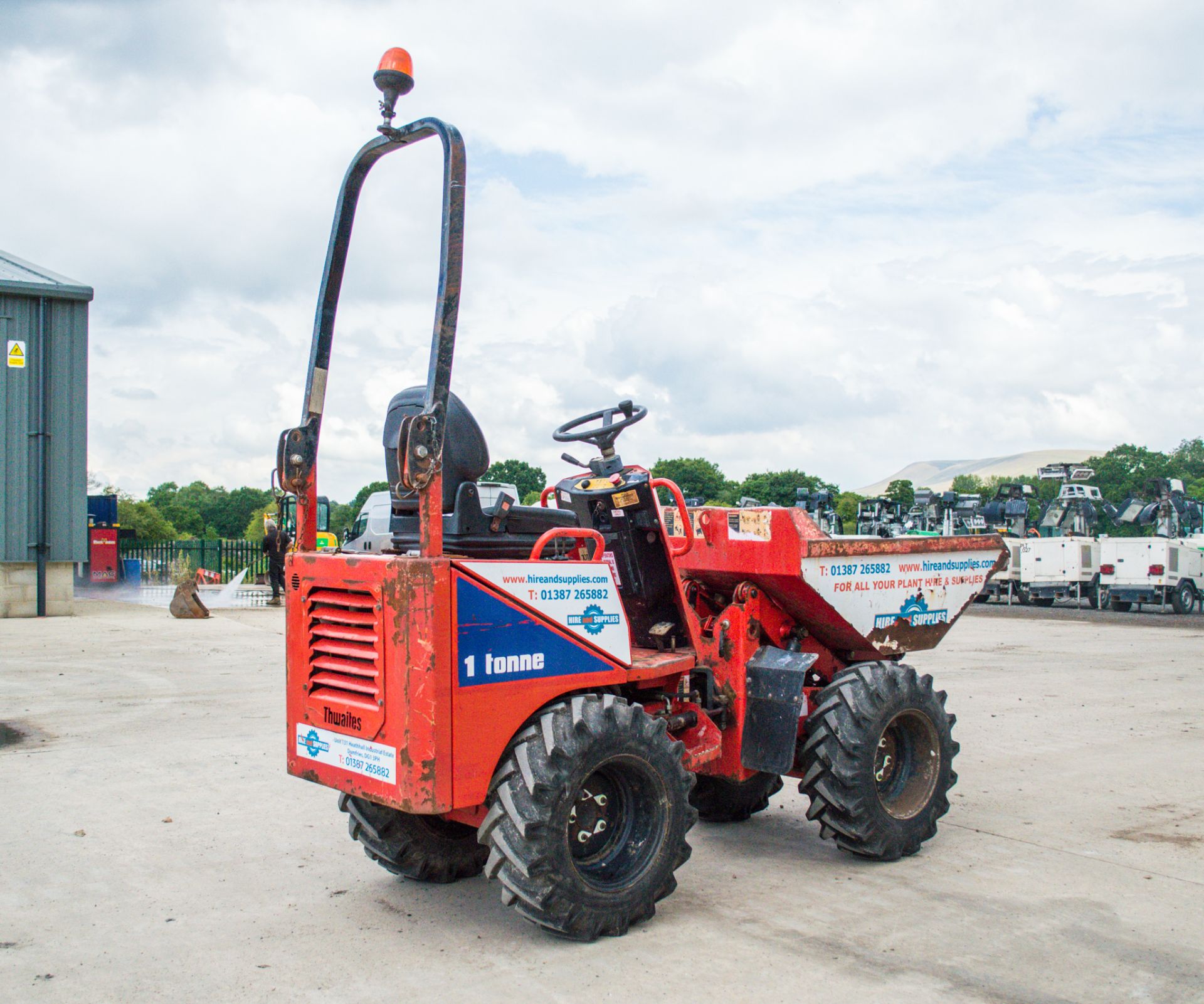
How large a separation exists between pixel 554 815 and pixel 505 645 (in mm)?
650

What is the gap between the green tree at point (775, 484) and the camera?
56.9 m

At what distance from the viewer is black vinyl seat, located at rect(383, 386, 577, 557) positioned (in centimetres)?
446

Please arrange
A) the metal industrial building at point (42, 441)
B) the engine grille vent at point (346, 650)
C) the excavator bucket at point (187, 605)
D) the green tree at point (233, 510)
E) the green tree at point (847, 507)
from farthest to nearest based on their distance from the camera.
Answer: the green tree at point (233, 510) < the green tree at point (847, 507) < the excavator bucket at point (187, 605) < the metal industrial building at point (42, 441) < the engine grille vent at point (346, 650)

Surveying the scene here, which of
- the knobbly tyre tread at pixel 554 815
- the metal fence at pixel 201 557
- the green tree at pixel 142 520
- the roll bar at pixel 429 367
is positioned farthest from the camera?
the green tree at pixel 142 520

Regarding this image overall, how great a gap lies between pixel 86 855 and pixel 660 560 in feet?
10.3

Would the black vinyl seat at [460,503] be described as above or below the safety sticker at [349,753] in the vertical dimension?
above

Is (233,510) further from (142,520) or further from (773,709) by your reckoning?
(773,709)

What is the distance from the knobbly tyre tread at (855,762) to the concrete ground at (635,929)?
0.47 ft

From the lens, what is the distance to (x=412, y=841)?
4.74m

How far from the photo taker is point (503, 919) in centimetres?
443

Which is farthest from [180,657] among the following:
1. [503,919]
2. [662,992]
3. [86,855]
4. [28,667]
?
[662,992]

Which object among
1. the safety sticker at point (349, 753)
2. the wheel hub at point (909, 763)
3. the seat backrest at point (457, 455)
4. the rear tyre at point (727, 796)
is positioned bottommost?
the rear tyre at point (727, 796)

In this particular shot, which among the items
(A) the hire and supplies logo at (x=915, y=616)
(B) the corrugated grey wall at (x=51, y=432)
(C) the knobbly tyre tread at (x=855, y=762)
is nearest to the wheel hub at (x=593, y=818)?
(C) the knobbly tyre tread at (x=855, y=762)

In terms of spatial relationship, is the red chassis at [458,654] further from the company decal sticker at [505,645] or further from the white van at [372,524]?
the white van at [372,524]
